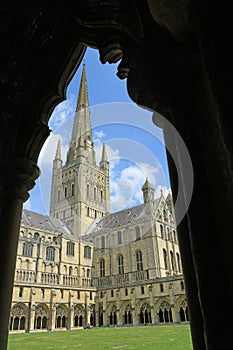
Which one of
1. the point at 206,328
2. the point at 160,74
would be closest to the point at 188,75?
the point at 160,74

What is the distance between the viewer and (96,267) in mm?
34375

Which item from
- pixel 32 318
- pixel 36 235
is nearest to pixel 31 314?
pixel 32 318

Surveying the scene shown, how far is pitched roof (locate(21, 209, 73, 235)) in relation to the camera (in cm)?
3238

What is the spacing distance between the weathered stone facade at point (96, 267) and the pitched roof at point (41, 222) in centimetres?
16

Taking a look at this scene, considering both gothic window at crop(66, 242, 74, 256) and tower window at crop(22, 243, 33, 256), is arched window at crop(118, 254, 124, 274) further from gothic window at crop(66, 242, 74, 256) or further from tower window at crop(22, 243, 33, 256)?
tower window at crop(22, 243, 33, 256)

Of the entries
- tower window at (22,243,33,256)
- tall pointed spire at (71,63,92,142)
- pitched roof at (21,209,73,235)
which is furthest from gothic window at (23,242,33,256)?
tall pointed spire at (71,63,92,142)

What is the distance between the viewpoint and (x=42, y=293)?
1030 inches

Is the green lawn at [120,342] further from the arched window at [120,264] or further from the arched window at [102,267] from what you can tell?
the arched window at [102,267]

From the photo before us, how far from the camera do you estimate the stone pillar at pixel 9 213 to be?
1.85 m

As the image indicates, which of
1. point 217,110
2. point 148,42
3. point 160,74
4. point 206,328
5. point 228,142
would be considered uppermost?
point 148,42

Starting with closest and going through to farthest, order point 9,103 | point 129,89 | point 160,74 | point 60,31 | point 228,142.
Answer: point 228,142, point 160,74, point 129,89, point 60,31, point 9,103

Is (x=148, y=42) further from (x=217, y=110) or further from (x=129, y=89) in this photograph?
(x=217, y=110)

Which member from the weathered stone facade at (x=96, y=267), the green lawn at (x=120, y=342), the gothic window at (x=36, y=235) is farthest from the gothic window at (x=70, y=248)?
the green lawn at (x=120, y=342)

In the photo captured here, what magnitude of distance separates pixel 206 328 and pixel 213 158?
47 cm
